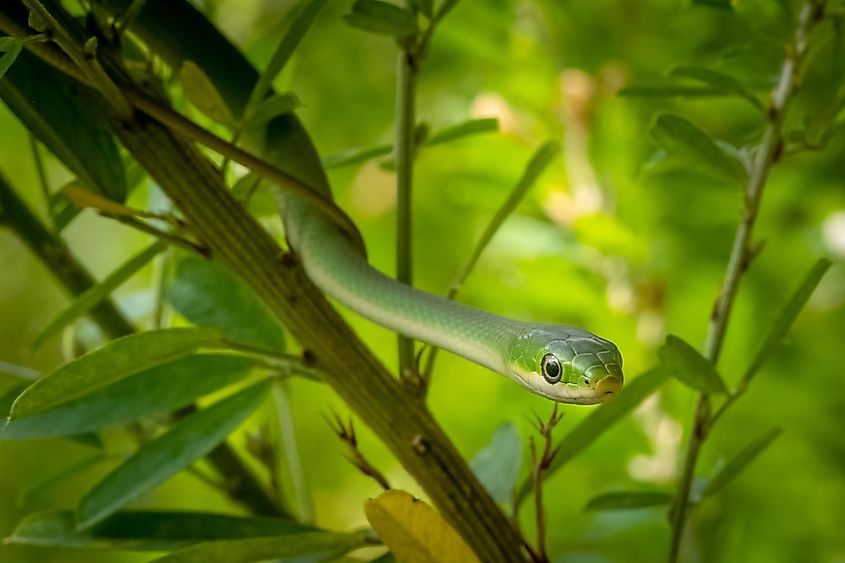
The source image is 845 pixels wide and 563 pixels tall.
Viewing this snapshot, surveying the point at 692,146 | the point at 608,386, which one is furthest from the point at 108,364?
the point at 692,146

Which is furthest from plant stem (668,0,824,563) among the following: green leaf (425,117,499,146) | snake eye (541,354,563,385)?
green leaf (425,117,499,146)

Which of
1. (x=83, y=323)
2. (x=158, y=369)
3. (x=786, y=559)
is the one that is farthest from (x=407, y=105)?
(x=786, y=559)

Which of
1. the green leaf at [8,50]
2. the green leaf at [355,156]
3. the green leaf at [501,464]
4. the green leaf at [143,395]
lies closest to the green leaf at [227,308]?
the green leaf at [143,395]

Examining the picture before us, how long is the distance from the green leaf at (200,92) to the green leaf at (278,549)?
0.39 metres

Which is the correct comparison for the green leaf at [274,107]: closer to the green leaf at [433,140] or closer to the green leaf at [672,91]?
the green leaf at [433,140]

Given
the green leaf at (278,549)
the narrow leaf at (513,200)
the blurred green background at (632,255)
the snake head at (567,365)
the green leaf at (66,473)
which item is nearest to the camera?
the green leaf at (278,549)

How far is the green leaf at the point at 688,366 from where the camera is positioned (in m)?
0.87

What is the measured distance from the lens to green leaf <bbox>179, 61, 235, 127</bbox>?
35.9 inches

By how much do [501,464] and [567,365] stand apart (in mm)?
191

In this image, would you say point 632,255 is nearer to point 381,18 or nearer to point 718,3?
point 718,3

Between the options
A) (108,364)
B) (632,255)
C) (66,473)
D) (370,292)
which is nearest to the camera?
(108,364)

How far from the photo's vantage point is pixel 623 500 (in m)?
1.00

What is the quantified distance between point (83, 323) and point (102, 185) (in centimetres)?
59

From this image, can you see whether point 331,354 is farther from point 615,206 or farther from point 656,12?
point 656,12
